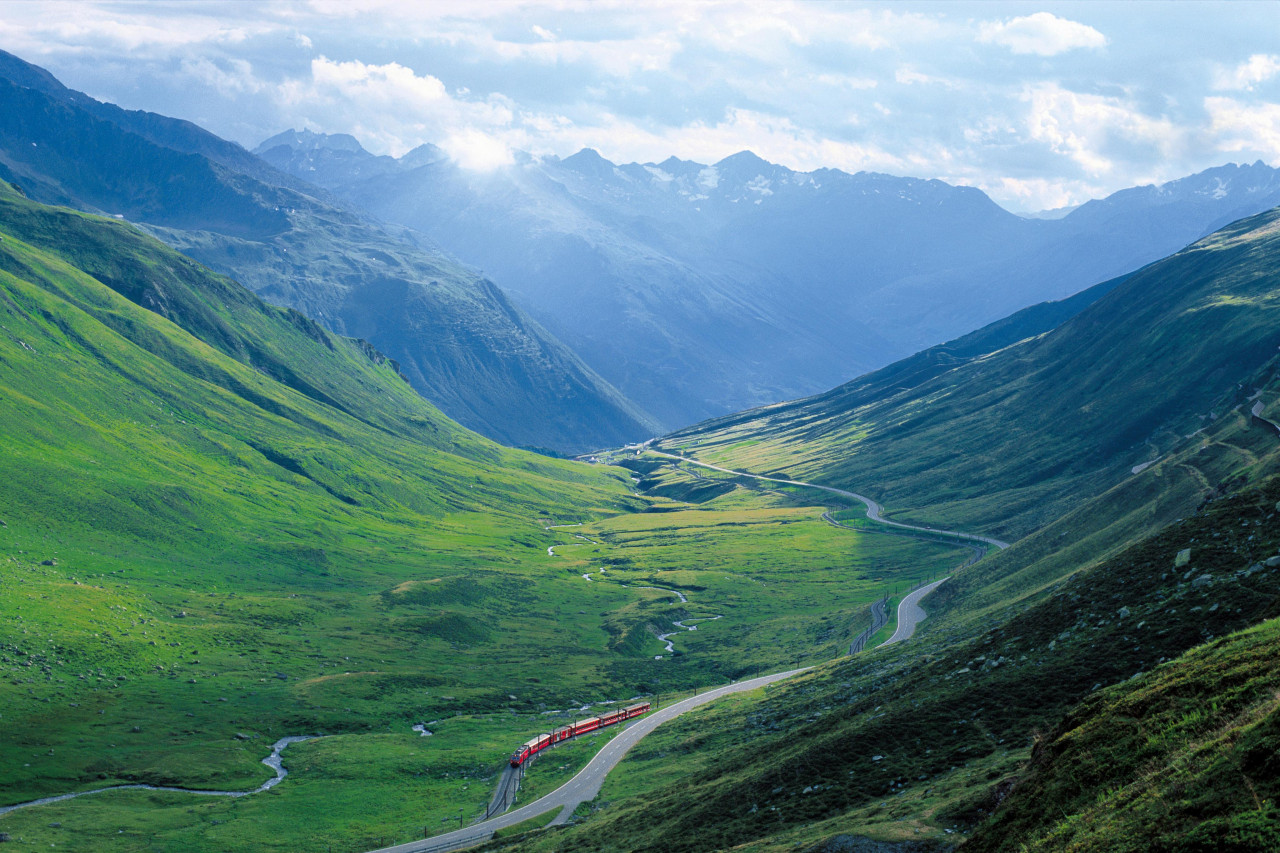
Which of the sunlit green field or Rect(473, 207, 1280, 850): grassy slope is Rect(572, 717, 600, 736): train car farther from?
Rect(473, 207, 1280, 850): grassy slope

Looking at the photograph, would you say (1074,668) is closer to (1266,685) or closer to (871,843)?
(871,843)

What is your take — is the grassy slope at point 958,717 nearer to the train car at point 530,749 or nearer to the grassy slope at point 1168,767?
the grassy slope at point 1168,767

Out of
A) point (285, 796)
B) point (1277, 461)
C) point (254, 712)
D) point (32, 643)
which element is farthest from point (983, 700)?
point (32, 643)

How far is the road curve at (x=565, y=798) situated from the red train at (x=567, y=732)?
3981 mm

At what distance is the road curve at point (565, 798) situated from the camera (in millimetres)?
94125

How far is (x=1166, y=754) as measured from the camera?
3253cm

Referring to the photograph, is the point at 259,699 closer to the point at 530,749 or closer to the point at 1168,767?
the point at 530,749

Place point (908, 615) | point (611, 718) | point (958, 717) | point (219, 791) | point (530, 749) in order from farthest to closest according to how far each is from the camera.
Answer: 1. point (908, 615)
2. point (611, 718)
3. point (530, 749)
4. point (219, 791)
5. point (958, 717)

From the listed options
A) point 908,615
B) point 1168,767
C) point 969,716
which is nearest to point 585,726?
point 908,615

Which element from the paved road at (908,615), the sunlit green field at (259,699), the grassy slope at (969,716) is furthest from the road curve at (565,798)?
the paved road at (908,615)

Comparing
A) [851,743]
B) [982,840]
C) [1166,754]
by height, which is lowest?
[851,743]

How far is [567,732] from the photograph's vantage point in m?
130

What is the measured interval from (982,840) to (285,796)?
96.7 meters

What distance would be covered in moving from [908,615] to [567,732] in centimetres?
7839
